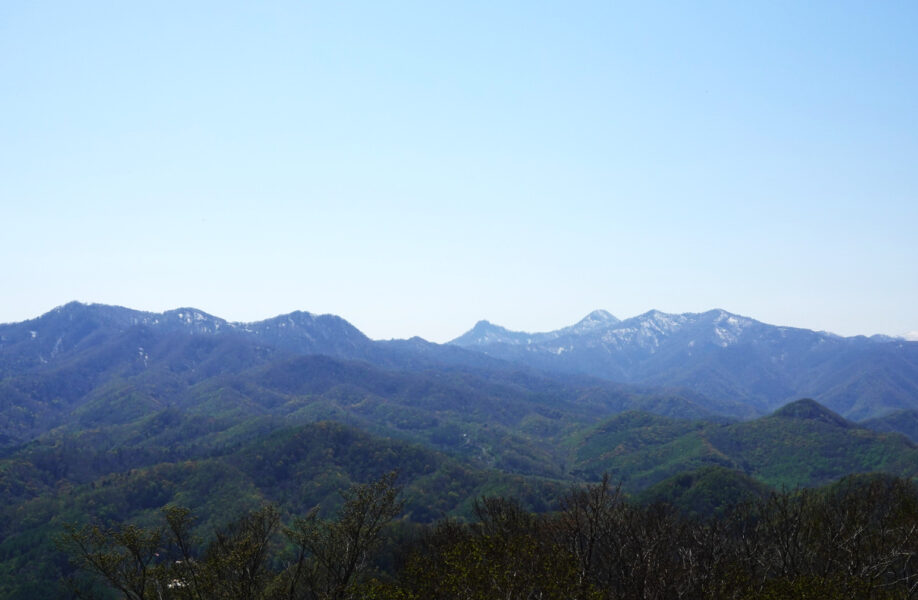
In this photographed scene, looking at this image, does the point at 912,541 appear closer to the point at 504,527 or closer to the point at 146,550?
the point at 504,527

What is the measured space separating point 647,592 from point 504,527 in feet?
103

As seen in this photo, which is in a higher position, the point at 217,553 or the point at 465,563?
the point at 465,563

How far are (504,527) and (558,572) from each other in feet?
112

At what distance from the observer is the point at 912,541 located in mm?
62250

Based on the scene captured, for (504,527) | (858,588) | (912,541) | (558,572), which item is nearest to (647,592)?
(558,572)

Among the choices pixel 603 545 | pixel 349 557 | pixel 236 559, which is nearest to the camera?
pixel 236 559

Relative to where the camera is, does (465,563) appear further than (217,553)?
No

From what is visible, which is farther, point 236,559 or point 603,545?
point 603,545

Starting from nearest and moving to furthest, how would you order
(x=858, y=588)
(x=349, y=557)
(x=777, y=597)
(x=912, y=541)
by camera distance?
1. (x=777, y=597)
2. (x=858, y=588)
3. (x=349, y=557)
4. (x=912, y=541)

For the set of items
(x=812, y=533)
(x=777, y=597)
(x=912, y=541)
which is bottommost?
(x=812, y=533)

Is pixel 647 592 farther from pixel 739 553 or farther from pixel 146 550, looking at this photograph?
pixel 146 550

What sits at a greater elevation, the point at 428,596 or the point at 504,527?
the point at 428,596

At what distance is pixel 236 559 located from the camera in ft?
141

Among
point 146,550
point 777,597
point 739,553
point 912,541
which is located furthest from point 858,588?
point 146,550
